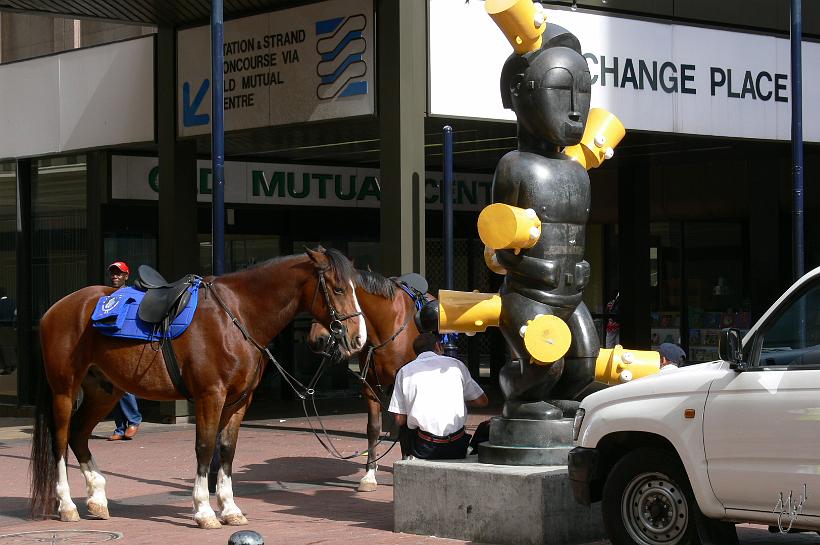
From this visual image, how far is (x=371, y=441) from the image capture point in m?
12.3

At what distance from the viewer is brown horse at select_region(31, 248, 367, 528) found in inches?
410

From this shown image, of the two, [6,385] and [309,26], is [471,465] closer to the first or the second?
[309,26]

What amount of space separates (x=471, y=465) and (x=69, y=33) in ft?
71.9

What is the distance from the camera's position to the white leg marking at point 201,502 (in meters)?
10.2

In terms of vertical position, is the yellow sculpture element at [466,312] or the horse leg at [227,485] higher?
the yellow sculpture element at [466,312]

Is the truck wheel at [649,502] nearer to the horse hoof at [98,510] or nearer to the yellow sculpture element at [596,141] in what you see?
the yellow sculpture element at [596,141]

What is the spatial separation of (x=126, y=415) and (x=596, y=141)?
8931 millimetres

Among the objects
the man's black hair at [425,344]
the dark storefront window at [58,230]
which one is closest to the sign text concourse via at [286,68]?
the dark storefront window at [58,230]

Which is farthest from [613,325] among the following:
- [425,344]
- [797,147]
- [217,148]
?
[425,344]

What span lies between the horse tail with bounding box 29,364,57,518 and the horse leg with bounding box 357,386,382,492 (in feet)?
9.20

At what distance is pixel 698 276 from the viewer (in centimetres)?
2444

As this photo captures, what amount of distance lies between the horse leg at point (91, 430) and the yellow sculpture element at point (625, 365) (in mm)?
4101

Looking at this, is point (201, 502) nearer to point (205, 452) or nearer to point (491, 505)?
point (205, 452)

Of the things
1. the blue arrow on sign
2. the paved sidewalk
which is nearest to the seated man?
the paved sidewalk
